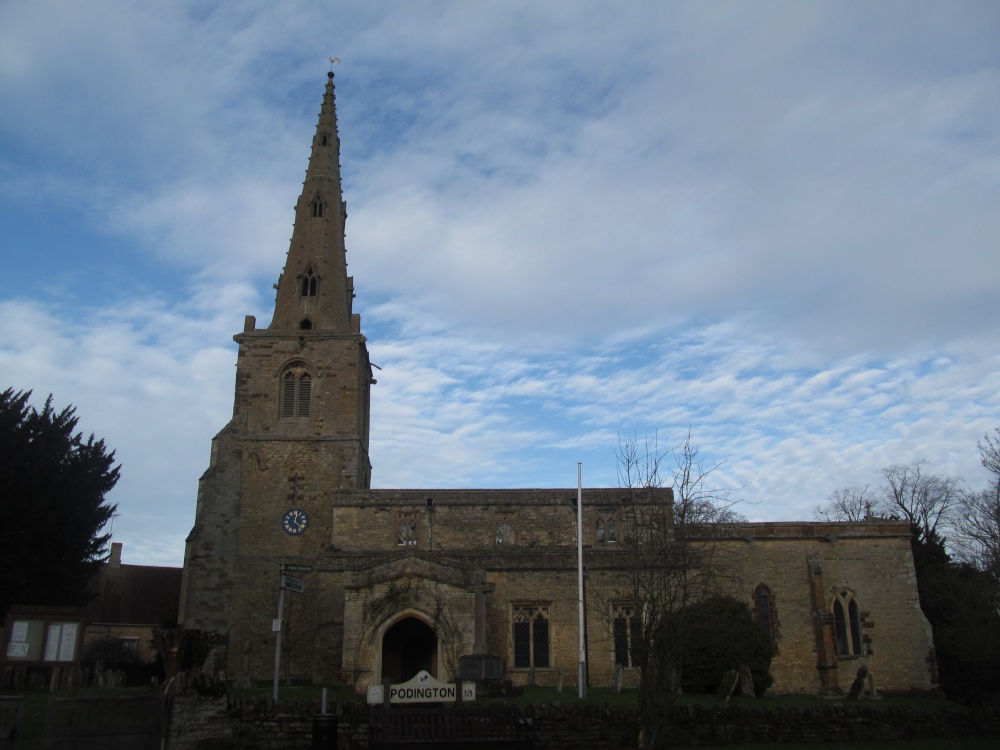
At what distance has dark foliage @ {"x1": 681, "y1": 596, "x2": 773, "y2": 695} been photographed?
25141 mm

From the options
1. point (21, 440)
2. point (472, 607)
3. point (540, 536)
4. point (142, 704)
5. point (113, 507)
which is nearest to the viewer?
point (142, 704)

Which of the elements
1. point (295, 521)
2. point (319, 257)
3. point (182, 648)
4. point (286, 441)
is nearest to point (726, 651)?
point (182, 648)

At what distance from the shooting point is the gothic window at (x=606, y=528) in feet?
105

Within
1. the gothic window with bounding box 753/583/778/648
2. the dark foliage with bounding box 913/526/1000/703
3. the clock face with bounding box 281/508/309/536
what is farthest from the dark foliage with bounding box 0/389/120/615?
the dark foliage with bounding box 913/526/1000/703

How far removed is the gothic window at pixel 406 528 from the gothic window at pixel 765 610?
13.0m

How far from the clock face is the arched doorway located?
7.45 meters

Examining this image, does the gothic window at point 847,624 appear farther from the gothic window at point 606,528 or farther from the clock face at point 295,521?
the clock face at point 295,521

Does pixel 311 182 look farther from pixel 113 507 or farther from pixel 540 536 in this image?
pixel 540 536

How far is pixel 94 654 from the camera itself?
37.1m

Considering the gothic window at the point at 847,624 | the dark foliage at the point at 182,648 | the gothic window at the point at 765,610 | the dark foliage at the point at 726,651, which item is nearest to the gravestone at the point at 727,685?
the dark foliage at the point at 726,651

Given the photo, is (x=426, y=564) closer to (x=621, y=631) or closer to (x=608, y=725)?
(x=621, y=631)

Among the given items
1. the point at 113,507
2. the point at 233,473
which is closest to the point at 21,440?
the point at 113,507

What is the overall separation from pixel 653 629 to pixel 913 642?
1949cm

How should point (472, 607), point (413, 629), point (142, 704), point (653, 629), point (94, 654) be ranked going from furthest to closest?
point (94, 654), point (413, 629), point (472, 607), point (653, 629), point (142, 704)
